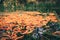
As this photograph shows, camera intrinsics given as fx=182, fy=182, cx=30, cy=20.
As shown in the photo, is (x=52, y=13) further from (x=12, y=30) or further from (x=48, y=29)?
(x=12, y=30)

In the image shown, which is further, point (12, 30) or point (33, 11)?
point (33, 11)

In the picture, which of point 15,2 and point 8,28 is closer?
point 8,28

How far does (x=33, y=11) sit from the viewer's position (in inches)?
110

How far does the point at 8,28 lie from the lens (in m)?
2.60

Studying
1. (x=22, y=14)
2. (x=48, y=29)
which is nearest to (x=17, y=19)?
(x=22, y=14)

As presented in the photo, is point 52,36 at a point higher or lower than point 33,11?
lower

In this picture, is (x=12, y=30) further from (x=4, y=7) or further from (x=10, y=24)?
(x=4, y=7)

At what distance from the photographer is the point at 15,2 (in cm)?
279

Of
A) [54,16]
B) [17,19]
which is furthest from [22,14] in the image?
[54,16]

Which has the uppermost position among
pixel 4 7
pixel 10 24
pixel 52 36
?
pixel 4 7

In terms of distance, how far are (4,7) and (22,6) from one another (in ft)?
0.90

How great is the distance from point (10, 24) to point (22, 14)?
0.25m

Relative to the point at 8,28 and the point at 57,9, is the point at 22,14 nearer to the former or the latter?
the point at 8,28

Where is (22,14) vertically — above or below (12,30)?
above
